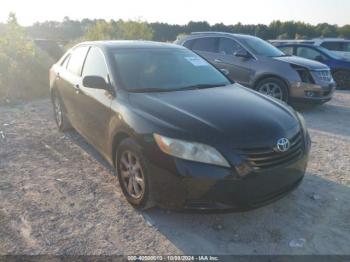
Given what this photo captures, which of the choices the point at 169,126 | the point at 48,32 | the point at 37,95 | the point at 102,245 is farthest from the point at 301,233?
the point at 48,32

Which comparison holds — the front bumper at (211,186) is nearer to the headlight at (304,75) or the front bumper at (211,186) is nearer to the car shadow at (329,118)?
the car shadow at (329,118)

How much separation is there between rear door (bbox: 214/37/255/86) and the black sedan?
3.74 meters

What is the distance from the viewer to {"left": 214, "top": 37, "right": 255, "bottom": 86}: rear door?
27.7 ft

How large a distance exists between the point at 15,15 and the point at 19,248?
1115cm

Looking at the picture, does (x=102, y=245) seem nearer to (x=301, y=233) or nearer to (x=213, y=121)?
(x=213, y=121)

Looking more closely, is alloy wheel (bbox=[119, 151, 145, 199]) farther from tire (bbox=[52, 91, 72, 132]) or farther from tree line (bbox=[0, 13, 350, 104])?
tree line (bbox=[0, 13, 350, 104])

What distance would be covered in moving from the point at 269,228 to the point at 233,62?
5.78 metres

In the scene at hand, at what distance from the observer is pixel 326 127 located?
6949 mm

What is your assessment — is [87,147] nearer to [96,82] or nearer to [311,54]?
[96,82]

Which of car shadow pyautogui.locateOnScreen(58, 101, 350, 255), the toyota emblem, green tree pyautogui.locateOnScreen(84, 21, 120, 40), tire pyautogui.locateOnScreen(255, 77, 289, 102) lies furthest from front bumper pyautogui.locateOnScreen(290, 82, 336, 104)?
green tree pyautogui.locateOnScreen(84, 21, 120, 40)

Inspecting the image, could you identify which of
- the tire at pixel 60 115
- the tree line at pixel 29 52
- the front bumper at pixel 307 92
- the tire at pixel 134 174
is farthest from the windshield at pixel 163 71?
the tree line at pixel 29 52

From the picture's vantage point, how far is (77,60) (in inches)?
217

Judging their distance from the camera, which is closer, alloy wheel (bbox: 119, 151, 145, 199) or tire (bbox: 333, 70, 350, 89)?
alloy wheel (bbox: 119, 151, 145, 199)

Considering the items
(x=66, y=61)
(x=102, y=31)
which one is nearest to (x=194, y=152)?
(x=66, y=61)
